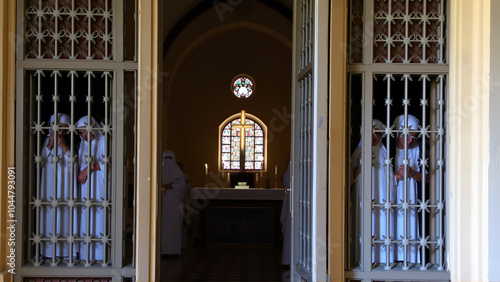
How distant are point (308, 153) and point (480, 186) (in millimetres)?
1436

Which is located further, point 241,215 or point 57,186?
point 241,215

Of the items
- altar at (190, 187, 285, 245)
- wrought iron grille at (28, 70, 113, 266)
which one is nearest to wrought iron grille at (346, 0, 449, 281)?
wrought iron grille at (28, 70, 113, 266)

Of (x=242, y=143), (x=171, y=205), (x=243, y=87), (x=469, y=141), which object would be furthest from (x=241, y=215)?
(x=243, y=87)

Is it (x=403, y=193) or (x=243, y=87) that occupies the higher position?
Answer: (x=243, y=87)

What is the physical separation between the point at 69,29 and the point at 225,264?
169 inches

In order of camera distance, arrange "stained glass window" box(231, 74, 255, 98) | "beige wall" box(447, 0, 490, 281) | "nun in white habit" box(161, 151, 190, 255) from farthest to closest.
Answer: "stained glass window" box(231, 74, 255, 98)
"nun in white habit" box(161, 151, 190, 255)
"beige wall" box(447, 0, 490, 281)

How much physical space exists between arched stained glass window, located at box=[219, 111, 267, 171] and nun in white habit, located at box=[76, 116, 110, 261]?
35.6 feet

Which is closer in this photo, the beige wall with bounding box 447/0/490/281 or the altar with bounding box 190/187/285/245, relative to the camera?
the beige wall with bounding box 447/0/490/281

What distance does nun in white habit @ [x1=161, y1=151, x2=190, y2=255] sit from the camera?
9156 mm

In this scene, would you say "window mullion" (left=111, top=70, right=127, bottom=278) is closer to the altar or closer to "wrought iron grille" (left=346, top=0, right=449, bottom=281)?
"wrought iron grille" (left=346, top=0, right=449, bottom=281)

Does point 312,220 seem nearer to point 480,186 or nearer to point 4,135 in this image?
point 480,186

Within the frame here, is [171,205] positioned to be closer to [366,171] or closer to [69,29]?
[69,29]

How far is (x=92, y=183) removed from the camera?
532 cm

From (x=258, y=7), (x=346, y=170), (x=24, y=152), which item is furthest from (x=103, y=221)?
(x=258, y=7)
